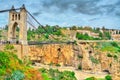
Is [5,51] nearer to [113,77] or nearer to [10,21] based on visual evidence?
[10,21]

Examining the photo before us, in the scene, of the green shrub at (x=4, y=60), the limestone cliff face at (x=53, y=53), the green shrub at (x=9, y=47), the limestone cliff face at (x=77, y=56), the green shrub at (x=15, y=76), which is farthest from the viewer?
the limestone cliff face at (x=77, y=56)

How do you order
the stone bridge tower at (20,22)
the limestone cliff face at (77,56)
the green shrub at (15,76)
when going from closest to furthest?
the green shrub at (15,76) < the stone bridge tower at (20,22) < the limestone cliff face at (77,56)

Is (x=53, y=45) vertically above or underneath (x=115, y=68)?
above

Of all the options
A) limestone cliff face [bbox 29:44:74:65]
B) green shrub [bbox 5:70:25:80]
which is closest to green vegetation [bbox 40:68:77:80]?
limestone cliff face [bbox 29:44:74:65]

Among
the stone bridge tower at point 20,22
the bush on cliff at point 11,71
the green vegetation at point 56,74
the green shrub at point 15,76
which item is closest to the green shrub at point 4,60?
the bush on cliff at point 11,71

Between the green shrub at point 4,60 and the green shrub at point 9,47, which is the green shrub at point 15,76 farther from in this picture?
the green shrub at point 9,47

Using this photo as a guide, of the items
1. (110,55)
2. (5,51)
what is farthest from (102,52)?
(5,51)

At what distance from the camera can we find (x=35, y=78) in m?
23.8

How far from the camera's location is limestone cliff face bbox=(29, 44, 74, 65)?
1752 inches

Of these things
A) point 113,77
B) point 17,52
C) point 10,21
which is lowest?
point 113,77

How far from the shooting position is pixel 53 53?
48812 mm

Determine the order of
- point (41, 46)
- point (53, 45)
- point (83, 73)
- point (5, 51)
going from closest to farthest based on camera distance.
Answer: point (5, 51), point (83, 73), point (41, 46), point (53, 45)

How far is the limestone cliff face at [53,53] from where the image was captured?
146ft

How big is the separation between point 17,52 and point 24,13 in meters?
3.15
